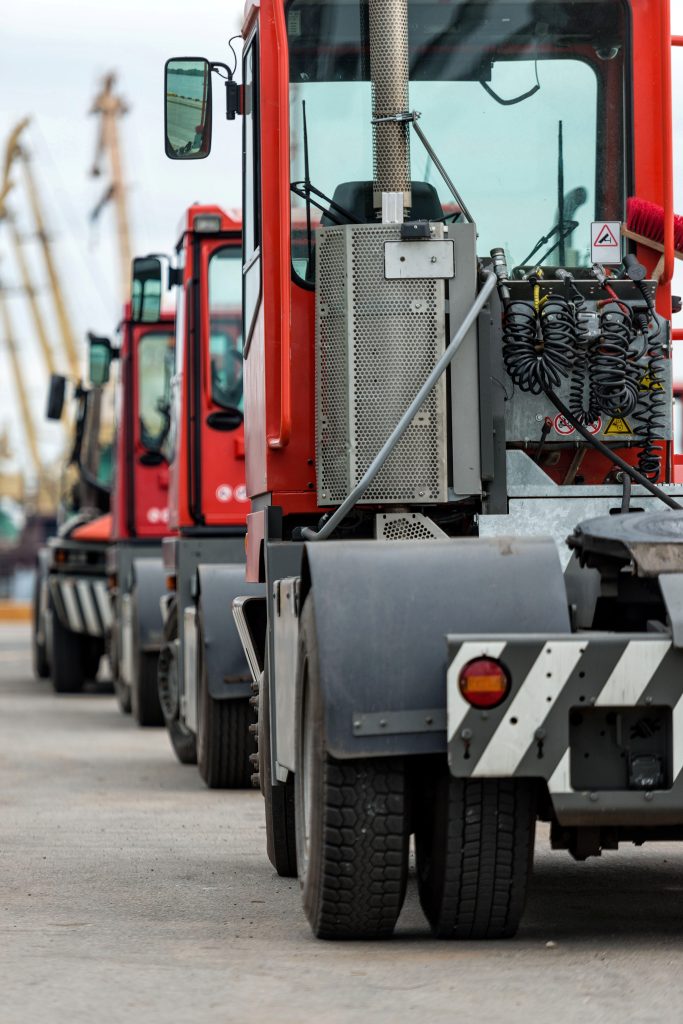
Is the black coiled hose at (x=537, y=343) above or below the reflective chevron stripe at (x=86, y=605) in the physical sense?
above

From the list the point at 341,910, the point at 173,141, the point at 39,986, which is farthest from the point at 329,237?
the point at 39,986

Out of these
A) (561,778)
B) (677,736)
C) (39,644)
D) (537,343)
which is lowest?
(39,644)

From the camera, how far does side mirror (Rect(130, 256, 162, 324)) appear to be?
13.3 meters

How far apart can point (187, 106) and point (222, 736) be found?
4.45 m

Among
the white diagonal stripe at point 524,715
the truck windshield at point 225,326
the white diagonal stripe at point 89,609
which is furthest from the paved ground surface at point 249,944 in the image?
the white diagonal stripe at point 89,609

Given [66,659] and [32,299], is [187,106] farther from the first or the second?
[32,299]

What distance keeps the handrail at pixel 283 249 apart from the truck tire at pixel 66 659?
14628 millimetres

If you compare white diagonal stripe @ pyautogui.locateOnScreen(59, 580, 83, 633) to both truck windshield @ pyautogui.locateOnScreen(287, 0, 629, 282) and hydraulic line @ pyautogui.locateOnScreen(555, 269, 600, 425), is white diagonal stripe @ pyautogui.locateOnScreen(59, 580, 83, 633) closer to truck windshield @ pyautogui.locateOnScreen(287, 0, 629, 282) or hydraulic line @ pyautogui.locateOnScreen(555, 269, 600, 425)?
truck windshield @ pyautogui.locateOnScreen(287, 0, 629, 282)

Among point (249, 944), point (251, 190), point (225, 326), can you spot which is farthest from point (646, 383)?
point (225, 326)

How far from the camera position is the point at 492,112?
7.29 metres

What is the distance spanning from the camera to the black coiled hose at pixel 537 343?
21.9 ft

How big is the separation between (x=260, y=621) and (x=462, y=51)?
2235 millimetres

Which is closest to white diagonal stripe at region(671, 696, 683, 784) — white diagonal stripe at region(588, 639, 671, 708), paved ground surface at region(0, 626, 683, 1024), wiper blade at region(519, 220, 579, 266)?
white diagonal stripe at region(588, 639, 671, 708)

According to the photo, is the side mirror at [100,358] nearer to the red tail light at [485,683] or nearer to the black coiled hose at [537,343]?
the black coiled hose at [537,343]
